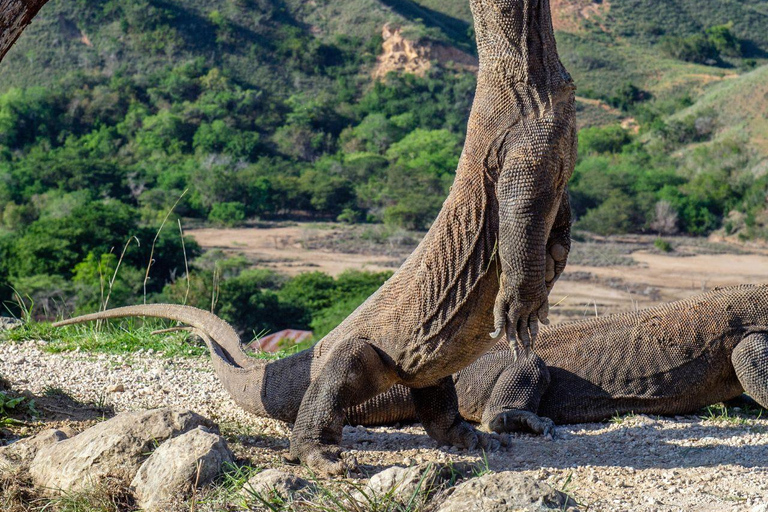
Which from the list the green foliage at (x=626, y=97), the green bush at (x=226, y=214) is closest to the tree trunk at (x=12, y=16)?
the green bush at (x=226, y=214)

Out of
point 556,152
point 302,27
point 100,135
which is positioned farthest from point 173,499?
point 302,27

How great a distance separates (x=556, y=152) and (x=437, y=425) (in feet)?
5.31

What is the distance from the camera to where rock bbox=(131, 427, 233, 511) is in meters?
3.66

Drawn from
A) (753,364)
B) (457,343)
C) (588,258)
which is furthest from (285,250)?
(457,343)

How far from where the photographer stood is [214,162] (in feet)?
176

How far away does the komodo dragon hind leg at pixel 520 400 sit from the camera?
5.58m

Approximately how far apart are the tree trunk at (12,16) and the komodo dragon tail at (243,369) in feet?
6.72

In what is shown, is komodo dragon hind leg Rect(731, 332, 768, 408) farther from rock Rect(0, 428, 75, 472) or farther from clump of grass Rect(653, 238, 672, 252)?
clump of grass Rect(653, 238, 672, 252)

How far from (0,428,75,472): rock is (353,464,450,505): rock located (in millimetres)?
1484

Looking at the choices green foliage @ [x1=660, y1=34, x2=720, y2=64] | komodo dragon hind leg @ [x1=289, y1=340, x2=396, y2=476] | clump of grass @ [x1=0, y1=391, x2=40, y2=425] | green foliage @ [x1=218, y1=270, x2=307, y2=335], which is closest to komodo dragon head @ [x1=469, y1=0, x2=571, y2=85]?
komodo dragon hind leg @ [x1=289, y1=340, x2=396, y2=476]

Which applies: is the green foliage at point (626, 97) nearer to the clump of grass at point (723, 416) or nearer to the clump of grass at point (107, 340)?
the clump of grass at point (107, 340)

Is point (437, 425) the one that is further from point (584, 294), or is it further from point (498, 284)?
point (584, 294)

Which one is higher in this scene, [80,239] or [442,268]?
[442,268]

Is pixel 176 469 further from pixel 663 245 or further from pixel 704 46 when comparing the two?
pixel 704 46
